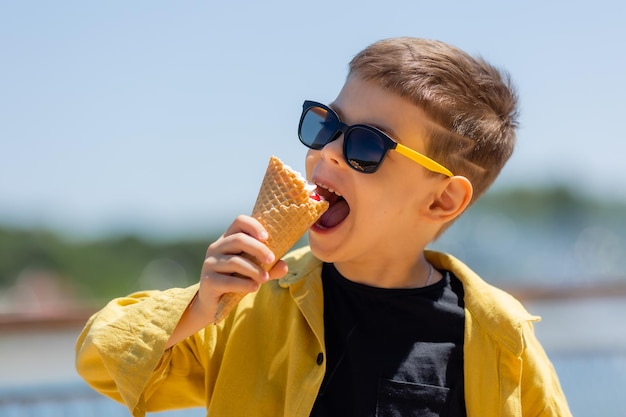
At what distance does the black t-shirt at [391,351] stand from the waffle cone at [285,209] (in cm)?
37

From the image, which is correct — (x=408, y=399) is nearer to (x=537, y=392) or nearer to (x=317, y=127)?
(x=537, y=392)

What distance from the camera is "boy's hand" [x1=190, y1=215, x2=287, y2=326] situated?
2.16 meters

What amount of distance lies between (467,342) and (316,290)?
47cm

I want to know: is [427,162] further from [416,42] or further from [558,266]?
[558,266]

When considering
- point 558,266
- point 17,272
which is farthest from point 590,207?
point 558,266

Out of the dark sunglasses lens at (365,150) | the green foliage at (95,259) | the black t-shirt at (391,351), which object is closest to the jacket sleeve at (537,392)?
the black t-shirt at (391,351)

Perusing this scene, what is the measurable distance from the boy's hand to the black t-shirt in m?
0.41

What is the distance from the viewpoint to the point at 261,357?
8.21ft

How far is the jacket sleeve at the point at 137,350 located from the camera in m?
2.28

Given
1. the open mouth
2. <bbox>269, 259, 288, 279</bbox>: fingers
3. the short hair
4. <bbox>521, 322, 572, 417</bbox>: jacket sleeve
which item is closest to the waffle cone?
<bbox>269, 259, 288, 279</bbox>: fingers

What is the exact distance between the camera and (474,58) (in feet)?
9.22

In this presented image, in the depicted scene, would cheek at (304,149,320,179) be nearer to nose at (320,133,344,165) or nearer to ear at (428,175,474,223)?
nose at (320,133,344,165)

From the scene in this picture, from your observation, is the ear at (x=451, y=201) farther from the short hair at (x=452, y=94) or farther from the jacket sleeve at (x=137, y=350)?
the jacket sleeve at (x=137, y=350)

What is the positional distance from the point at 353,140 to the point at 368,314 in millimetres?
520
